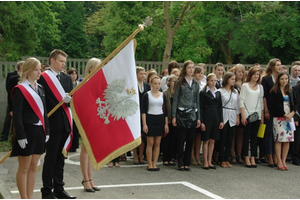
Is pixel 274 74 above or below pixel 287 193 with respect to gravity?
above

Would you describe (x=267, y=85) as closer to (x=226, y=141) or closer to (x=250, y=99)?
(x=250, y=99)

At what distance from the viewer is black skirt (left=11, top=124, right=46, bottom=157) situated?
577cm

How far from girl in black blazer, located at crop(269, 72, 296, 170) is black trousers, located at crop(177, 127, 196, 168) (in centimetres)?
198

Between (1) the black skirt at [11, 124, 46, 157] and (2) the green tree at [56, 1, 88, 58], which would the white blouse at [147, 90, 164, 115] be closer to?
(1) the black skirt at [11, 124, 46, 157]

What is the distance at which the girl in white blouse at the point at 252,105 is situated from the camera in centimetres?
975

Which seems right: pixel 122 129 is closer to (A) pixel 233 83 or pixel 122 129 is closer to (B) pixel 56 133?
(B) pixel 56 133

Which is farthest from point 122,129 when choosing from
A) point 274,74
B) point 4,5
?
point 4,5

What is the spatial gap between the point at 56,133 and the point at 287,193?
3.95 meters

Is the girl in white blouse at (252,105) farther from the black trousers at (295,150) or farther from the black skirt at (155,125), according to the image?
the black skirt at (155,125)

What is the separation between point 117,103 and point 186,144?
3317mm

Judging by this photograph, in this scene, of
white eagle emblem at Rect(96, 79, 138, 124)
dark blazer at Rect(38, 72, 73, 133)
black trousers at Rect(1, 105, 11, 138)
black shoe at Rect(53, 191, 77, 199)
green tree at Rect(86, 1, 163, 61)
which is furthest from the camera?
green tree at Rect(86, 1, 163, 61)

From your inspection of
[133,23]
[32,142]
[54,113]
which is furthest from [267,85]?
[133,23]

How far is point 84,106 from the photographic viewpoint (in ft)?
21.4

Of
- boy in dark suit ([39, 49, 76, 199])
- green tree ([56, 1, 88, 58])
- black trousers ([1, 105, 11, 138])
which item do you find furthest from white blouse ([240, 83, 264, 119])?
green tree ([56, 1, 88, 58])
